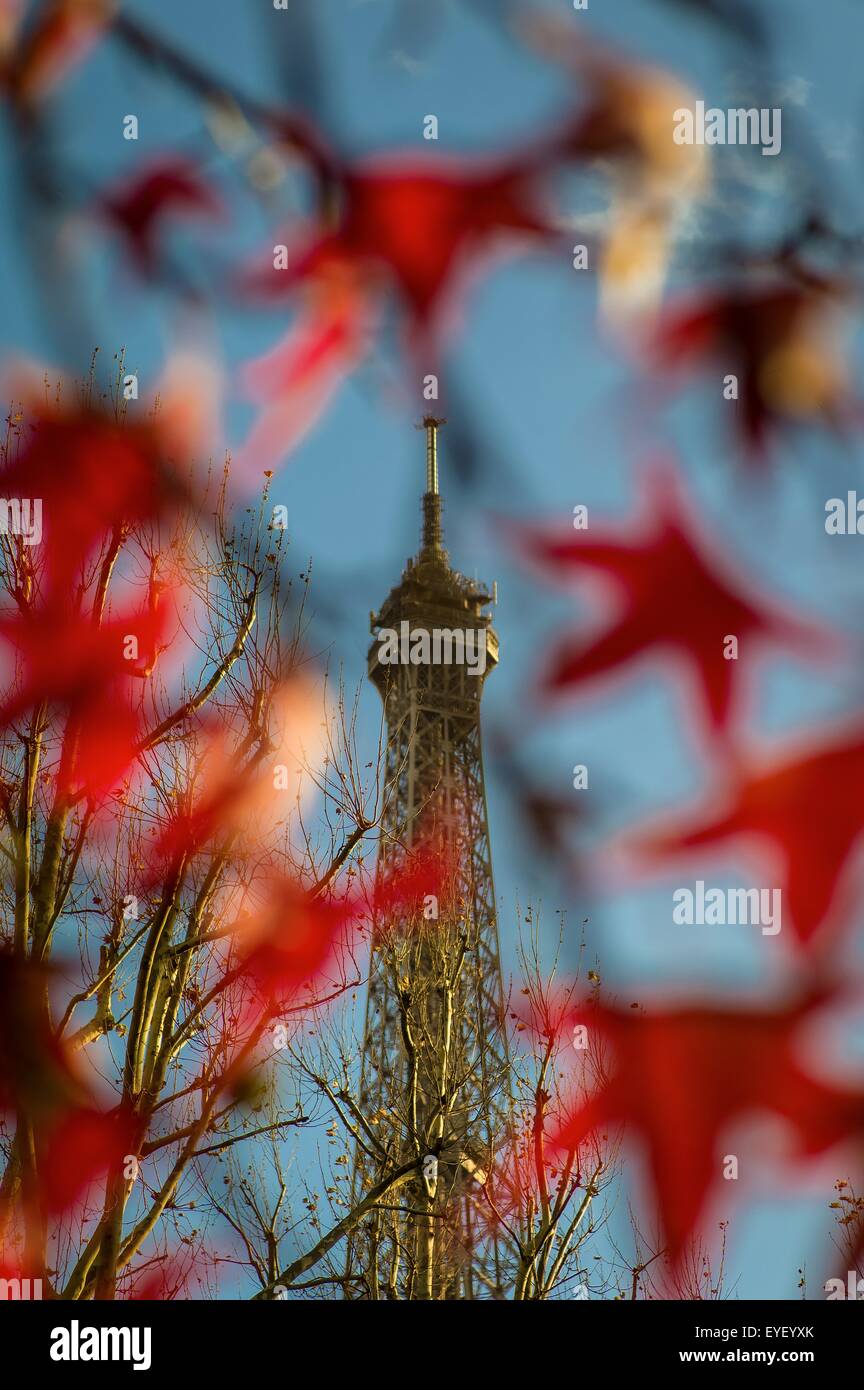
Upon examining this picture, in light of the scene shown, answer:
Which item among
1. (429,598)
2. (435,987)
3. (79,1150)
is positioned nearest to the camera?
(79,1150)

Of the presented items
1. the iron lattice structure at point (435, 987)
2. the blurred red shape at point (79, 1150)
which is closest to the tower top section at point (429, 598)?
the iron lattice structure at point (435, 987)

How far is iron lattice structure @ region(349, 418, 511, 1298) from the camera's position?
9750 mm

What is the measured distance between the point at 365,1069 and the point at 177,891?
2265cm

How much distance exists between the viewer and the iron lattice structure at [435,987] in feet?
32.0

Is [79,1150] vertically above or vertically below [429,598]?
below

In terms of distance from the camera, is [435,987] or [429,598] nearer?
[435,987]

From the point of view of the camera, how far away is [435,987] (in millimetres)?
12031

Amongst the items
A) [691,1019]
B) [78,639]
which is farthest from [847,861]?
[78,639]

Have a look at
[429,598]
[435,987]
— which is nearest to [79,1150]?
[435,987]

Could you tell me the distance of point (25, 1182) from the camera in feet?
15.9

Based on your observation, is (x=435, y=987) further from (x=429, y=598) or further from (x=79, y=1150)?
(x=429, y=598)

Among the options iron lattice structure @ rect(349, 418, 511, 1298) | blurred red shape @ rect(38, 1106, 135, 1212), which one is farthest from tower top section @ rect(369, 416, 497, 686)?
blurred red shape @ rect(38, 1106, 135, 1212)
